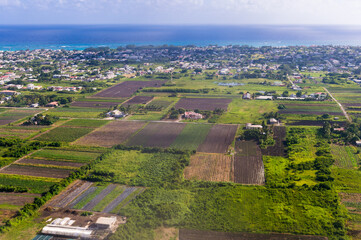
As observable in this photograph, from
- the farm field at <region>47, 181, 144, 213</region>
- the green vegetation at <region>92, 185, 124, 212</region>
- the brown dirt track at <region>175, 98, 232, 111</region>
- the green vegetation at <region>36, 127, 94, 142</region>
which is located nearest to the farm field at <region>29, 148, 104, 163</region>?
the green vegetation at <region>36, 127, 94, 142</region>

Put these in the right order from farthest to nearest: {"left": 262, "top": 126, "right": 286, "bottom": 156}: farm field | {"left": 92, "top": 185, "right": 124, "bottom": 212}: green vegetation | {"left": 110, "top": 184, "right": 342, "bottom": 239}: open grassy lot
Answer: {"left": 262, "top": 126, "right": 286, "bottom": 156}: farm field, {"left": 92, "top": 185, "right": 124, "bottom": 212}: green vegetation, {"left": 110, "top": 184, "right": 342, "bottom": 239}: open grassy lot

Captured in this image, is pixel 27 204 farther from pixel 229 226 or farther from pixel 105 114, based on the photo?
pixel 105 114

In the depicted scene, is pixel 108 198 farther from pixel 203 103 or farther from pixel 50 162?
pixel 203 103

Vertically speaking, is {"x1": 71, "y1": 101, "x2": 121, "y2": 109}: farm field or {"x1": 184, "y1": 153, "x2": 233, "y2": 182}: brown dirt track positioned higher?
{"x1": 184, "y1": 153, "x2": 233, "y2": 182}: brown dirt track

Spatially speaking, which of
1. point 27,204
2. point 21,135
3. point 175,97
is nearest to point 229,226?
point 27,204

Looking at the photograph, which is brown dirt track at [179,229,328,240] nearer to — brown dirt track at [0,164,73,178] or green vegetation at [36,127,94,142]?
brown dirt track at [0,164,73,178]

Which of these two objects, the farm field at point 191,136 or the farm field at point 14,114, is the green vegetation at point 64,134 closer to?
the farm field at point 14,114

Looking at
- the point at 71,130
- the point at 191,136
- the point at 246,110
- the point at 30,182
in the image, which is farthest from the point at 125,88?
the point at 30,182
